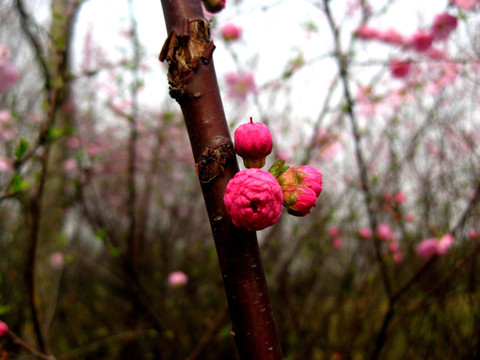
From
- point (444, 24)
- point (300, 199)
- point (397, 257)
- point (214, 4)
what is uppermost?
point (444, 24)

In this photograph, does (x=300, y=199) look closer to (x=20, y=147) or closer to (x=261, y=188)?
(x=261, y=188)

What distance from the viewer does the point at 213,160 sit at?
0.48 meters

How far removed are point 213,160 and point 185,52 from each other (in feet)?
0.53

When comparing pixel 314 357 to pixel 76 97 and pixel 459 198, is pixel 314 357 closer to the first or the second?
pixel 459 198

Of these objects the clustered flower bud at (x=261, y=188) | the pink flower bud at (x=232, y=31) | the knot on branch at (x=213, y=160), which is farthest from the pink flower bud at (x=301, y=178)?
the pink flower bud at (x=232, y=31)

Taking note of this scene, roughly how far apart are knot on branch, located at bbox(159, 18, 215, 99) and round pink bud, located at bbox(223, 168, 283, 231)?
0.15 meters

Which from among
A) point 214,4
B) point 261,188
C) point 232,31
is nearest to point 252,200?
point 261,188

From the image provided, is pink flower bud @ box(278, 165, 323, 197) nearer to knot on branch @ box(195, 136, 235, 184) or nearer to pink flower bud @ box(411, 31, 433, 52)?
knot on branch @ box(195, 136, 235, 184)

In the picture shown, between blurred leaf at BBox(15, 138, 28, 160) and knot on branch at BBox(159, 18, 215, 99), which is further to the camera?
blurred leaf at BBox(15, 138, 28, 160)

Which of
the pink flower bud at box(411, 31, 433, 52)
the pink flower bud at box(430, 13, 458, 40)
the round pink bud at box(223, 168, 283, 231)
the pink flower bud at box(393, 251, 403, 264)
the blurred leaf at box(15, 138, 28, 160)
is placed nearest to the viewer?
the round pink bud at box(223, 168, 283, 231)

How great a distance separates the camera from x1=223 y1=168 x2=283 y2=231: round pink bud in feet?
1.49

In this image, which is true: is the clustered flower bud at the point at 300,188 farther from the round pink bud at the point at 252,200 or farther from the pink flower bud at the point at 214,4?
the pink flower bud at the point at 214,4

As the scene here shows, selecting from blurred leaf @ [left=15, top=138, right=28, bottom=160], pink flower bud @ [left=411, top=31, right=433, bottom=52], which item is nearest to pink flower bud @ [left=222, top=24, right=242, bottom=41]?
pink flower bud @ [left=411, top=31, right=433, bottom=52]

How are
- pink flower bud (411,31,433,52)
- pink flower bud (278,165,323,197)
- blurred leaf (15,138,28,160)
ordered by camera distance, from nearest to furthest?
pink flower bud (278,165,323,197), blurred leaf (15,138,28,160), pink flower bud (411,31,433,52)
